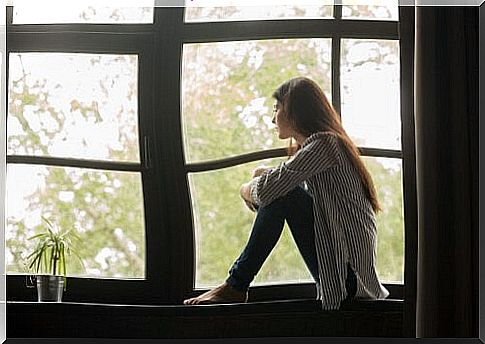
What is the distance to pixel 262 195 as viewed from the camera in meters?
2.85

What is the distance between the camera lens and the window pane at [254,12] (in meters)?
2.98

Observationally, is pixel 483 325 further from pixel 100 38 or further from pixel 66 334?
pixel 100 38

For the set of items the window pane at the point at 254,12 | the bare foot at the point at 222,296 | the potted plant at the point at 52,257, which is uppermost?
the window pane at the point at 254,12

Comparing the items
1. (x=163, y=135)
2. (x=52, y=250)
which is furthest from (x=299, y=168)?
(x=52, y=250)

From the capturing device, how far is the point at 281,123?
9.59 feet

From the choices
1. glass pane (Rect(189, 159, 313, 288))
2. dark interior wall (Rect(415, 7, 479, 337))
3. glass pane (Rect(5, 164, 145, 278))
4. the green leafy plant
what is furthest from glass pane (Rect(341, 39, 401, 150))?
the green leafy plant

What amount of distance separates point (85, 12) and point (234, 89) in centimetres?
65

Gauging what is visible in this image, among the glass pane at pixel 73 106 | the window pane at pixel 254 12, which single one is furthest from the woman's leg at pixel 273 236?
the window pane at pixel 254 12

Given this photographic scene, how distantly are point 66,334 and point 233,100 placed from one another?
1059 millimetres

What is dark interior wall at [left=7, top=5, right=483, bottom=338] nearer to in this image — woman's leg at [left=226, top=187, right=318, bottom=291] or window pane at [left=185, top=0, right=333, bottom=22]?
woman's leg at [left=226, top=187, right=318, bottom=291]

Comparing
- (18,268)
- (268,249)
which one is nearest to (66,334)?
(18,268)

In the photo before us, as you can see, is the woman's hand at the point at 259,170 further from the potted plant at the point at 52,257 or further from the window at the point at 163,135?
the potted plant at the point at 52,257

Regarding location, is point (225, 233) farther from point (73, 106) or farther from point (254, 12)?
point (254, 12)

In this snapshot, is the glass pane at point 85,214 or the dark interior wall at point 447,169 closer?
the dark interior wall at point 447,169
